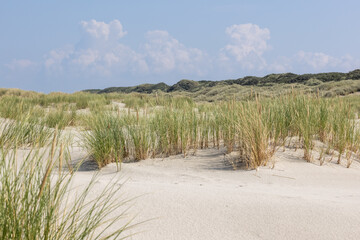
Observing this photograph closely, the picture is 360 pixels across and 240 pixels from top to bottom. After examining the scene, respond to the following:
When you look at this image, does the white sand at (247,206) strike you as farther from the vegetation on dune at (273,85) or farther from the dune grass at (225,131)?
the vegetation on dune at (273,85)

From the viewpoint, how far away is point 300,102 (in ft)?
14.7

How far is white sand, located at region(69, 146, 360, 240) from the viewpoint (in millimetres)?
1894

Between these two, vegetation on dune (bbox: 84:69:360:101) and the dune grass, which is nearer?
the dune grass

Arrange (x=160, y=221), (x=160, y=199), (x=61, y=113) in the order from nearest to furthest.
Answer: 1. (x=160, y=221)
2. (x=160, y=199)
3. (x=61, y=113)

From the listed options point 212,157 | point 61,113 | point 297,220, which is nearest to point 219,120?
point 212,157

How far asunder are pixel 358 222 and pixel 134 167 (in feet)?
7.45

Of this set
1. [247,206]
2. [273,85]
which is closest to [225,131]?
[247,206]

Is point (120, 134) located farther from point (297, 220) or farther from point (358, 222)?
point (358, 222)

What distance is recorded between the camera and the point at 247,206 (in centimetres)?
219

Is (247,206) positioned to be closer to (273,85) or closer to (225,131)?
(225,131)

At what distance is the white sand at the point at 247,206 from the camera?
1.89m

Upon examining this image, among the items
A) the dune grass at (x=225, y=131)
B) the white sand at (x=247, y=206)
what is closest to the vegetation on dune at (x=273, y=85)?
the dune grass at (x=225, y=131)

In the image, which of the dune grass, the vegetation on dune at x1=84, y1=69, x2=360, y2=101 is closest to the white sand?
the dune grass

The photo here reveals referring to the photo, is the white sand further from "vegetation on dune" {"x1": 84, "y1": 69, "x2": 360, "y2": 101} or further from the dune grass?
"vegetation on dune" {"x1": 84, "y1": 69, "x2": 360, "y2": 101}
